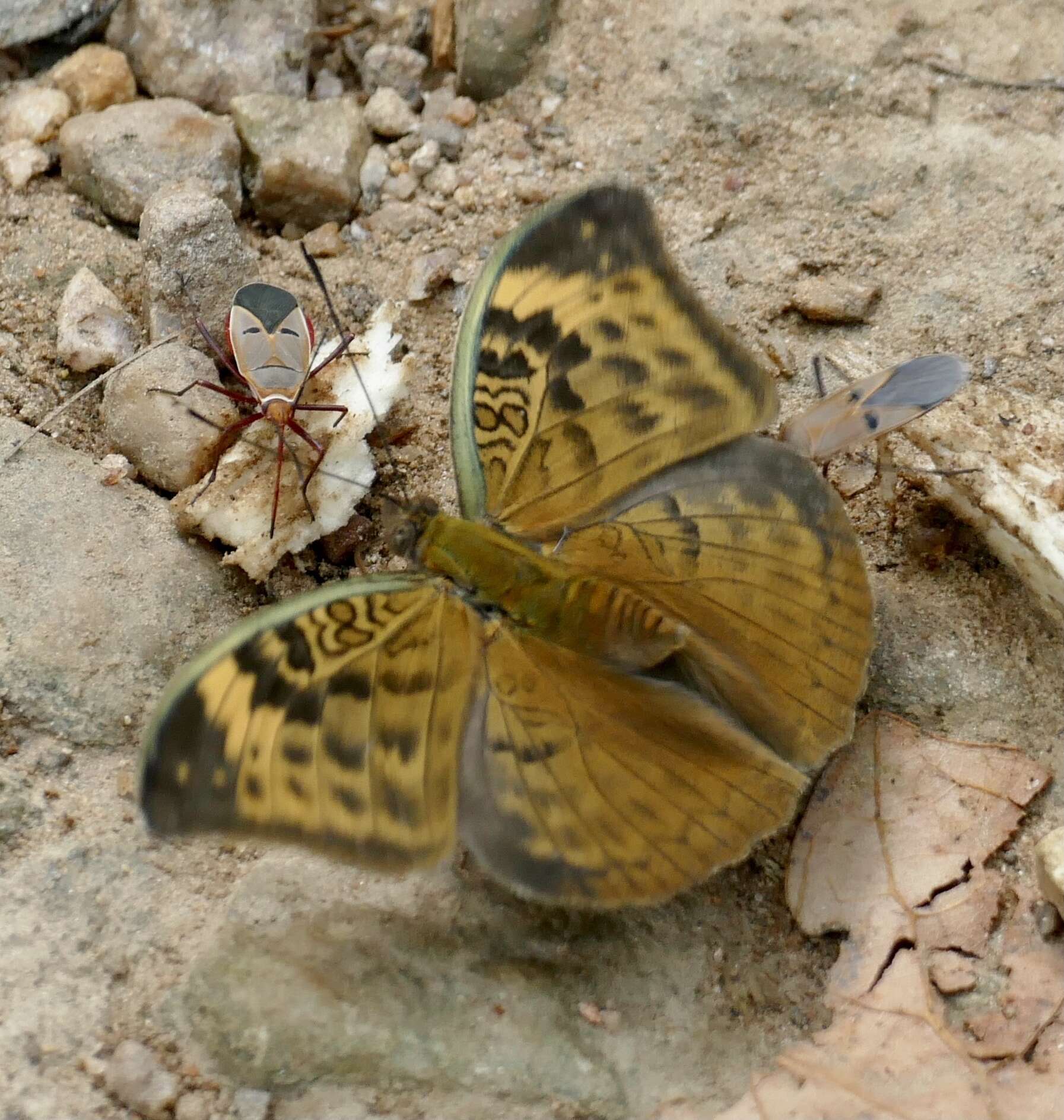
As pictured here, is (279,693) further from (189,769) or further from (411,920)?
(411,920)

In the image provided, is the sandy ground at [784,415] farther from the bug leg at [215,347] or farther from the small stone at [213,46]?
the small stone at [213,46]

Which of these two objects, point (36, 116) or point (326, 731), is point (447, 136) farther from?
point (326, 731)

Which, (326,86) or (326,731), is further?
(326,86)

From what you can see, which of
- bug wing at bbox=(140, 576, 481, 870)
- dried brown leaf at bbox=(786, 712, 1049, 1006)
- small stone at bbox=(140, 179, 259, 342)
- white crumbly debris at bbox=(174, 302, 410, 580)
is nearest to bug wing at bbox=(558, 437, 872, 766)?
dried brown leaf at bbox=(786, 712, 1049, 1006)

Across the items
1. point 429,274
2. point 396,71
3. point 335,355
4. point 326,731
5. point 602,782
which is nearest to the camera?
point 326,731

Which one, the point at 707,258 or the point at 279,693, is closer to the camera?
the point at 279,693

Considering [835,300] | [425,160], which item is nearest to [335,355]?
[425,160]

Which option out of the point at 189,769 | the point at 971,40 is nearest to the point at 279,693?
the point at 189,769
